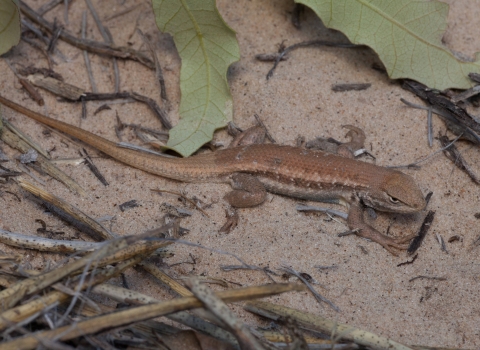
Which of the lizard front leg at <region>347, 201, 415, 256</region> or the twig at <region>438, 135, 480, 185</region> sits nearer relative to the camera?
the lizard front leg at <region>347, 201, 415, 256</region>

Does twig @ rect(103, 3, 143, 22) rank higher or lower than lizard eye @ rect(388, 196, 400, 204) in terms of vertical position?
higher

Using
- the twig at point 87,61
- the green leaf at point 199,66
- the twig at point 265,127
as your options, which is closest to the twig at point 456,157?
the twig at point 265,127

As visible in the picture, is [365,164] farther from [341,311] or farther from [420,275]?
[341,311]

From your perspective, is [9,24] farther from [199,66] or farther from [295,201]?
[295,201]

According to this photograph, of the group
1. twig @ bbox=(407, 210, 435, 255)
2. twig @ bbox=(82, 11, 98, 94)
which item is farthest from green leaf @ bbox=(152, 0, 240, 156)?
twig @ bbox=(407, 210, 435, 255)

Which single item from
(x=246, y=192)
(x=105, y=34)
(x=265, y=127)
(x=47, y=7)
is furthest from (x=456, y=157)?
(x=47, y=7)

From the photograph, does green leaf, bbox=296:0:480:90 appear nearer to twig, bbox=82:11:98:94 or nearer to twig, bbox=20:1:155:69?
twig, bbox=20:1:155:69

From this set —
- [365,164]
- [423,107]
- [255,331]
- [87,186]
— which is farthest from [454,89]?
[87,186]
